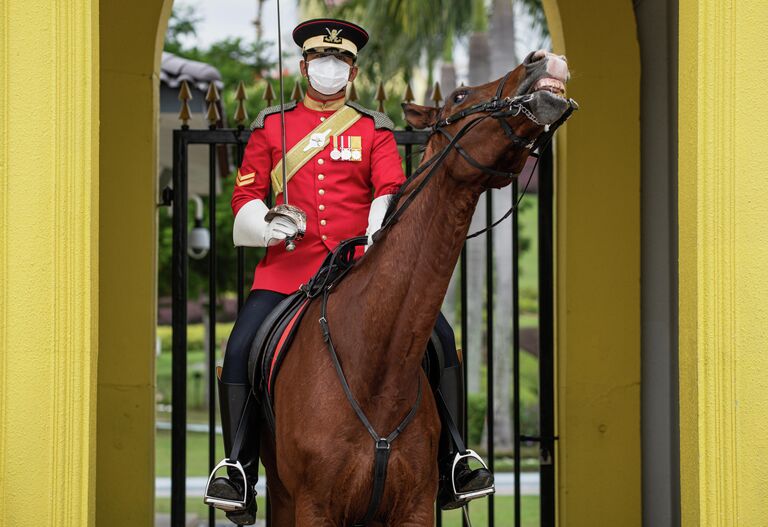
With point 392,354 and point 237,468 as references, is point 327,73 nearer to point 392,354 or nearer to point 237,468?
point 392,354

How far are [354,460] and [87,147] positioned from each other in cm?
171

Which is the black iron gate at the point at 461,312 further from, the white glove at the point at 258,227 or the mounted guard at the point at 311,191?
the white glove at the point at 258,227

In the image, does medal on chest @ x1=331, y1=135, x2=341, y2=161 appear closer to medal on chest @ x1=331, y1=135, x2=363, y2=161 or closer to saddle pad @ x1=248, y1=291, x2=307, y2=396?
medal on chest @ x1=331, y1=135, x2=363, y2=161

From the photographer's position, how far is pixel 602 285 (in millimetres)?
7441

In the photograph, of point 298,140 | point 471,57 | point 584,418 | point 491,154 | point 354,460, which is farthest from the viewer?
point 471,57

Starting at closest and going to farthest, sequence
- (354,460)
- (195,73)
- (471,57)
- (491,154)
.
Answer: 1. (491,154)
2. (354,460)
3. (195,73)
4. (471,57)

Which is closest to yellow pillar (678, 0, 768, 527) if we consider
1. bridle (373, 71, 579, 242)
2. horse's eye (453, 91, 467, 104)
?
bridle (373, 71, 579, 242)

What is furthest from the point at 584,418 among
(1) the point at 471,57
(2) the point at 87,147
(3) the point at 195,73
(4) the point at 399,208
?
(1) the point at 471,57

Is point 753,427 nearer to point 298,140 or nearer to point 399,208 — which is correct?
point 399,208

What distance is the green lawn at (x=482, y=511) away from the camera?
1252cm

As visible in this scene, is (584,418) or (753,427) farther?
(584,418)

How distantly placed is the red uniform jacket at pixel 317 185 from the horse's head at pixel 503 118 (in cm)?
95

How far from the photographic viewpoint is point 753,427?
4.77 metres

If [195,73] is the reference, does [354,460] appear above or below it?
below
